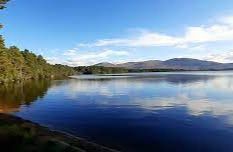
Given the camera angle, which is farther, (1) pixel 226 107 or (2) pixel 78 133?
(1) pixel 226 107

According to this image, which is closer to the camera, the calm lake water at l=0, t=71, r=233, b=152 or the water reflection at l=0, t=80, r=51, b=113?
the calm lake water at l=0, t=71, r=233, b=152

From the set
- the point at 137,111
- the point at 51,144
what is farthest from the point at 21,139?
the point at 137,111

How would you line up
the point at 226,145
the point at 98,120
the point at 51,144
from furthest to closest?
the point at 98,120
the point at 226,145
the point at 51,144

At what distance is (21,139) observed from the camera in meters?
25.0

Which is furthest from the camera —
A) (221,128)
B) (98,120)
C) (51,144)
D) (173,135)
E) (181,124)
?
(98,120)

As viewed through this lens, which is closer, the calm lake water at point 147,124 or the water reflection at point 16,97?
the calm lake water at point 147,124

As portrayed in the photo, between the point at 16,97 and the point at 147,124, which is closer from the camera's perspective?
the point at 147,124

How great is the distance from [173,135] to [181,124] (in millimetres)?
6771

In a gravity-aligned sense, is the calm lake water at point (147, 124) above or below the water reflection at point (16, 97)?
below

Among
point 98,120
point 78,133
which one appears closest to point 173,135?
point 78,133

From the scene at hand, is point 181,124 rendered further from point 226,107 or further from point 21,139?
point 21,139

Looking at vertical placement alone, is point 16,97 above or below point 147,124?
above

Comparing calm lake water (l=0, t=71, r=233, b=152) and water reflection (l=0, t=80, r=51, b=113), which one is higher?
water reflection (l=0, t=80, r=51, b=113)

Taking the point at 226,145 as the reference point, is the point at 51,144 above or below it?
above
